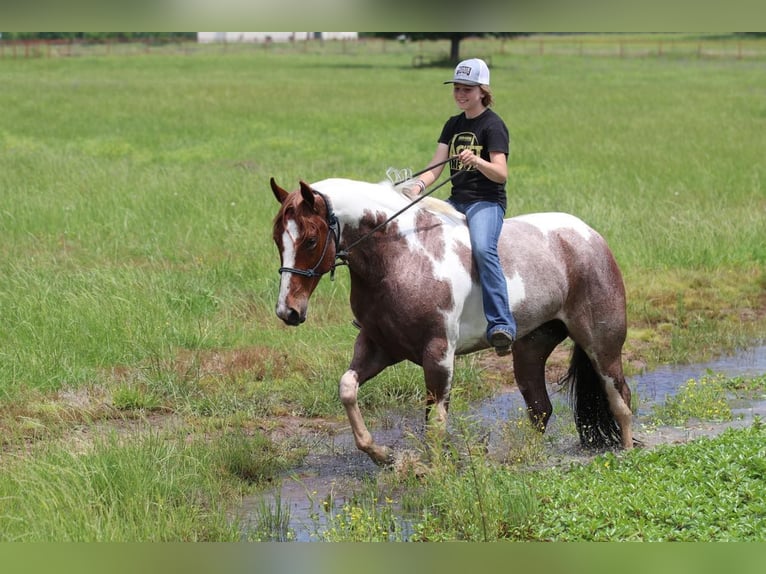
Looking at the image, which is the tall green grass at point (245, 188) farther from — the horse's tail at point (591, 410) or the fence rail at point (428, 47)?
the fence rail at point (428, 47)

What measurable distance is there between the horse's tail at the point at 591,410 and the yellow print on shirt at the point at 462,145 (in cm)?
173

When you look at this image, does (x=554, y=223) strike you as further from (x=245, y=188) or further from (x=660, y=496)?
(x=245, y=188)

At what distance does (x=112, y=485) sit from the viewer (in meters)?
6.05

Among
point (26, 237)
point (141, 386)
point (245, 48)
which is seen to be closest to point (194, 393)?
point (141, 386)

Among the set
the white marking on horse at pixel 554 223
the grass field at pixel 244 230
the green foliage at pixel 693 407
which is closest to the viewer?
the white marking on horse at pixel 554 223

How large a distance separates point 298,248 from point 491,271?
135 cm

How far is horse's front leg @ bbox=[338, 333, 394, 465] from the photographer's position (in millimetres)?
6586

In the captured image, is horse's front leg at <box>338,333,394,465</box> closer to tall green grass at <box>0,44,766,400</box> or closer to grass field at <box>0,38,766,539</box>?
grass field at <box>0,38,766,539</box>

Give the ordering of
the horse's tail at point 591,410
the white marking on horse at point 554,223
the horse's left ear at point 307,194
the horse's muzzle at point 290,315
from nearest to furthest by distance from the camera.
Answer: the horse's left ear at point 307,194, the horse's muzzle at point 290,315, the white marking on horse at point 554,223, the horse's tail at point 591,410

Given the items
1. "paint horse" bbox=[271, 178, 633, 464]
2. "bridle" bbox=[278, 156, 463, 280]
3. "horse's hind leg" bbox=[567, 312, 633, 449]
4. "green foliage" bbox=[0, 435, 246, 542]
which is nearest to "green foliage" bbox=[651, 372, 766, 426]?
"horse's hind leg" bbox=[567, 312, 633, 449]

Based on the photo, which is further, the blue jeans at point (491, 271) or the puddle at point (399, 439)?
the blue jeans at point (491, 271)

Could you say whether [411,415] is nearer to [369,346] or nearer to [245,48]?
[369,346]

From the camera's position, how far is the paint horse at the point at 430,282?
6273mm

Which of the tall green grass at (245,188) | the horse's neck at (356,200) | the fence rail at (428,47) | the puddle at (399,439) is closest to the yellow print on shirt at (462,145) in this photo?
the horse's neck at (356,200)
